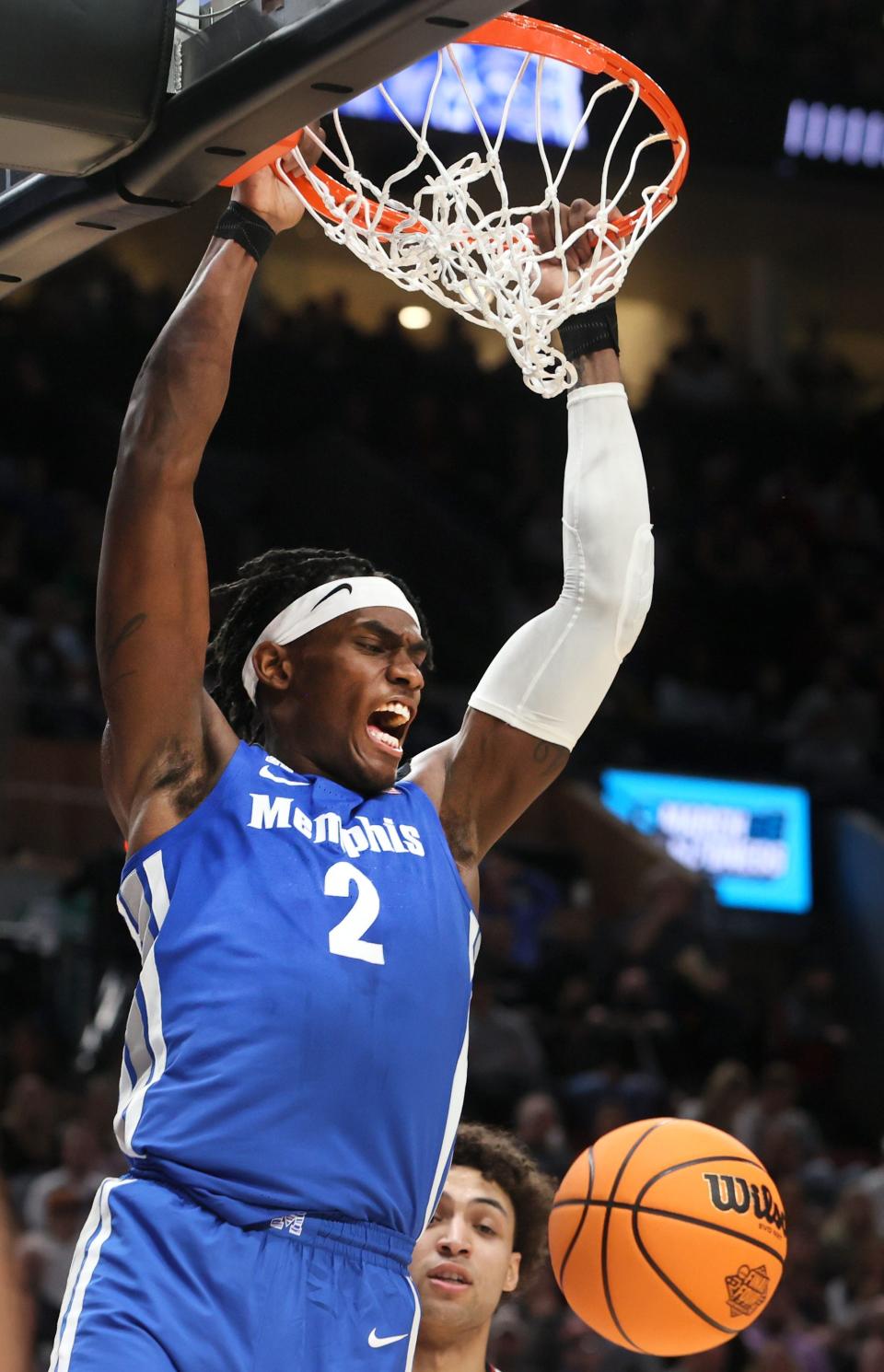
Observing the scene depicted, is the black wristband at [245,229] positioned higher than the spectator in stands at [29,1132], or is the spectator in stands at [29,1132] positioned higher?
the black wristband at [245,229]

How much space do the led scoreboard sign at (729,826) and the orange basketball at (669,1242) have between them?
8141mm

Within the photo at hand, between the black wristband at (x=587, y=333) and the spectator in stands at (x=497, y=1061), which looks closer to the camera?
the black wristband at (x=587, y=333)

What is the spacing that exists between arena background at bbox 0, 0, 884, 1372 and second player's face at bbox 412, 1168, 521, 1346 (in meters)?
3.30

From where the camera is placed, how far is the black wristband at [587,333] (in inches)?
148

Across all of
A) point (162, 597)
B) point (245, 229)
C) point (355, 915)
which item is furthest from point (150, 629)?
point (245, 229)

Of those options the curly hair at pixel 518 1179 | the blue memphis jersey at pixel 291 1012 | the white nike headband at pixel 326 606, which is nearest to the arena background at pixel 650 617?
the curly hair at pixel 518 1179

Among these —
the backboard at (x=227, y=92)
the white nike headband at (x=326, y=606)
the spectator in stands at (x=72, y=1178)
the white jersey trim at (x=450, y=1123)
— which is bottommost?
the spectator in stands at (x=72, y=1178)

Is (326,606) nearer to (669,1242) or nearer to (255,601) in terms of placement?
(255,601)

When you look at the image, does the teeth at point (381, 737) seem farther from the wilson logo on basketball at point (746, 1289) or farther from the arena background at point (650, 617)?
the arena background at point (650, 617)

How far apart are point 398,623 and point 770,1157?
250 inches

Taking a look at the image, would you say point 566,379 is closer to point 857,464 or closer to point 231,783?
point 231,783

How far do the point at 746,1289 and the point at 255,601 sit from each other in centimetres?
173

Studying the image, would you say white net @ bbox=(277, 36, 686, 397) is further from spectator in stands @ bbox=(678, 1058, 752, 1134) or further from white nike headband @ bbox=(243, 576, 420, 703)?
spectator in stands @ bbox=(678, 1058, 752, 1134)

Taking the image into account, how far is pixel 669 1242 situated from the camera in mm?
3930
